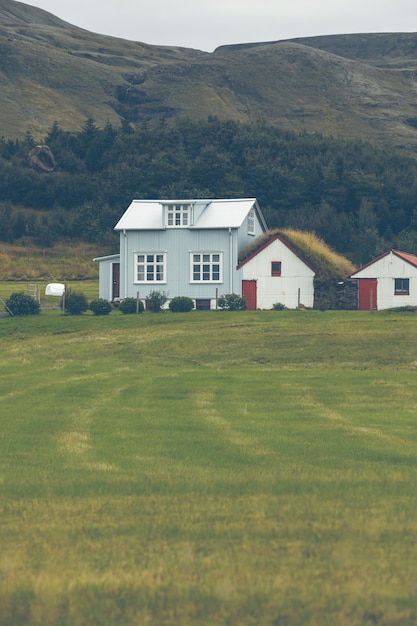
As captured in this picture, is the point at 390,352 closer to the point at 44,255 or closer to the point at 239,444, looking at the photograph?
the point at 239,444

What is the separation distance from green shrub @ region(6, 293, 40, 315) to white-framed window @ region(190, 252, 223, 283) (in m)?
11.6

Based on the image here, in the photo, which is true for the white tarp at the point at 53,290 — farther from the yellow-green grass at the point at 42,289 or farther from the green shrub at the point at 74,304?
the green shrub at the point at 74,304

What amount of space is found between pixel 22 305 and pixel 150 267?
441 inches

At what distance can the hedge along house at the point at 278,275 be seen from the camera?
62625 mm

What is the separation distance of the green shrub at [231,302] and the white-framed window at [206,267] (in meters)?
4.55

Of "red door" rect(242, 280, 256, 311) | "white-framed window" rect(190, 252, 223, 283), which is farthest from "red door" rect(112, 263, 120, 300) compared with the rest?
"red door" rect(242, 280, 256, 311)

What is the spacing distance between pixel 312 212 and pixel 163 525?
271ft

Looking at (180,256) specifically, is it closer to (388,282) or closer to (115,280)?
(115,280)

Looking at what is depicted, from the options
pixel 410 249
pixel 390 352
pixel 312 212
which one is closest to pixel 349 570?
pixel 390 352

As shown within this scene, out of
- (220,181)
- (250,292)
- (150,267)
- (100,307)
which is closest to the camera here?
(100,307)

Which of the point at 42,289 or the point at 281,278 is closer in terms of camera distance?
the point at 281,278

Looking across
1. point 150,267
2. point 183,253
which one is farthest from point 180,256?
point 150,267

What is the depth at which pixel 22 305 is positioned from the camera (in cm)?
5650

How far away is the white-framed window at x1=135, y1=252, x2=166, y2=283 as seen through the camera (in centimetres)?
6500
